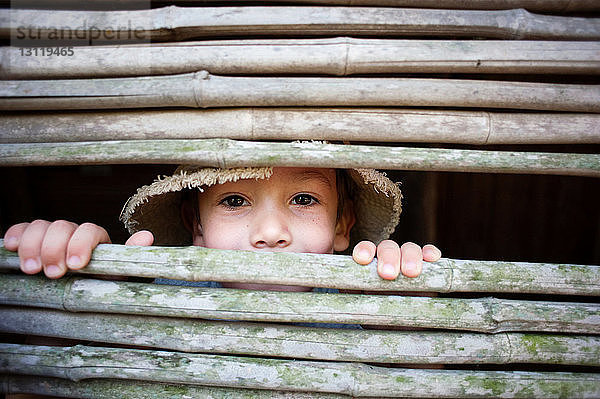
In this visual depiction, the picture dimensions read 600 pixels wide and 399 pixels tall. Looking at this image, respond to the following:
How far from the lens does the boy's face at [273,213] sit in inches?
48.1

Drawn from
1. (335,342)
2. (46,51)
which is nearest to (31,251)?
(46,51)

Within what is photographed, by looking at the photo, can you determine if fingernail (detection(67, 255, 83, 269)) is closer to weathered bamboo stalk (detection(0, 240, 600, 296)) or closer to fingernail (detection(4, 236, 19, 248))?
weathered bamboo stalk (detection(0, 240, 600, 296))

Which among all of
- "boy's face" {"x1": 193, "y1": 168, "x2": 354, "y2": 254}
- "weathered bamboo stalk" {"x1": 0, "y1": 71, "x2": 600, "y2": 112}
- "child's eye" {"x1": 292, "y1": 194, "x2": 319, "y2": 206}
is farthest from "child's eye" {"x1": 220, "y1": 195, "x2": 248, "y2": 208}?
"weathered bamboo stalk" {"x1": 0, "y1": 71, "x2": 600, "y2": 112}

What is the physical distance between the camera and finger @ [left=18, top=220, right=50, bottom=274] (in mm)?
960

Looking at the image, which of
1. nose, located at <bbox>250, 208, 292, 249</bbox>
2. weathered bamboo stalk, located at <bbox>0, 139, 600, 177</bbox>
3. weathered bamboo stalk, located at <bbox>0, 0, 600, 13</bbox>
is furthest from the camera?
nose, located at <bbox>250, 208, 292, 249</bbox>

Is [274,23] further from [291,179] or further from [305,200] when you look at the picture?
[305,200]

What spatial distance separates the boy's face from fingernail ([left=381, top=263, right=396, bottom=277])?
0.35 meters

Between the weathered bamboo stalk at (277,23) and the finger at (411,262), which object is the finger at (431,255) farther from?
the weathered bamboo stalk at (277,23)

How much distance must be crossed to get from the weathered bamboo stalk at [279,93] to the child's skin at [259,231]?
308 millimetres

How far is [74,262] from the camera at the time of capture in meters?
0.95

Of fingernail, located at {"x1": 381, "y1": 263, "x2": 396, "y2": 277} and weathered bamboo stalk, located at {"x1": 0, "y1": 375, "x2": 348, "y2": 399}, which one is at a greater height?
fingernail, located at {"x1": 381, "y1": 263, "x2": 396, "y2": 277}

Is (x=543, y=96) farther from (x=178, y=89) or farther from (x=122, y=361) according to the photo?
(x=122, y=361)

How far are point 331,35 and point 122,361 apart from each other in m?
0.94

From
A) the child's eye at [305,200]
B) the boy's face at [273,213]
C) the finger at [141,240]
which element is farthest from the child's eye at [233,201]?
the finger at [141,240]
